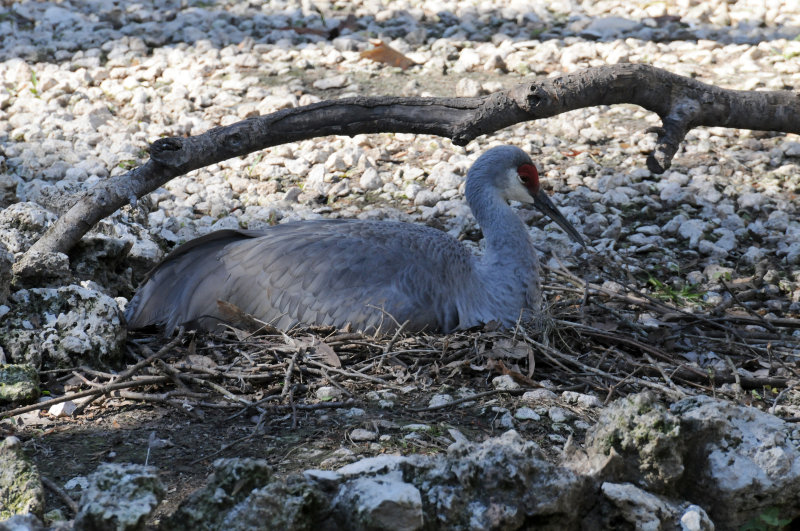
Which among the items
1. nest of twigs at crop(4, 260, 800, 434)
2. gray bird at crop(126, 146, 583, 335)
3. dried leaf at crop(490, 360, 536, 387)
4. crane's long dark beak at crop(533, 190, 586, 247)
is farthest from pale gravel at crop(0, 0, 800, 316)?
dried leaf at crop(490, 360, 536, 387)

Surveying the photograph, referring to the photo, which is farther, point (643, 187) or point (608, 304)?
point (643, 187)

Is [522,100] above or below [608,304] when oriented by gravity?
above

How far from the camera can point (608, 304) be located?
5.45 meters

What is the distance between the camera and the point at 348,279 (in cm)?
500

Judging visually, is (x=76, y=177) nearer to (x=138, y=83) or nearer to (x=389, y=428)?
(x=138, y=83)

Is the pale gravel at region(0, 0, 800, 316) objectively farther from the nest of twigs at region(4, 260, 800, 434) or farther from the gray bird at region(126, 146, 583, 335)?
the nest of twigs at region(4, 260, 800, 434)

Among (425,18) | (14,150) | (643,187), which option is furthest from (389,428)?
(425,18)

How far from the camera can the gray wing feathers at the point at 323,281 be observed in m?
4.93

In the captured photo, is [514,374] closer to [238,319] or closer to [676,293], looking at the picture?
[238,319]

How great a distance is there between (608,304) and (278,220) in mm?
2299

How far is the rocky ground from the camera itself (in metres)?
3.77

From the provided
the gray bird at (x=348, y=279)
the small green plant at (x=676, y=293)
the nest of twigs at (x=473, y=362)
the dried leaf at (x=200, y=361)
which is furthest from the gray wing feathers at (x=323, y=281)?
the small green plant at (x=676, y=293)

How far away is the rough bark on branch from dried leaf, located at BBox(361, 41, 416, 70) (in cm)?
357

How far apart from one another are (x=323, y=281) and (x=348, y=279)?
13 centimetres
